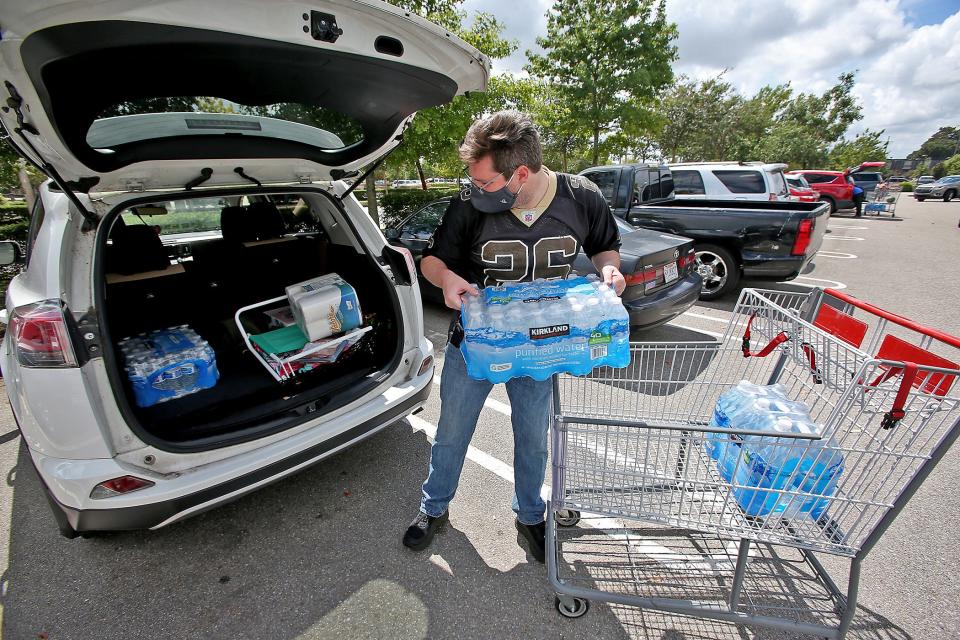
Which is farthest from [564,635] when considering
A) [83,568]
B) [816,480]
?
[83,568]

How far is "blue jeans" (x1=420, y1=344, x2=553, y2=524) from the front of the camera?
1843 mm

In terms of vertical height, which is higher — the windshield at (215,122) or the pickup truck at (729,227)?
the windshield at (215,122)

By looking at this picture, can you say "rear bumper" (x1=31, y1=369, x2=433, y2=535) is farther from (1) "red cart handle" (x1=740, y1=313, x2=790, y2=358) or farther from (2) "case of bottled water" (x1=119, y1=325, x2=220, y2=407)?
(1) "red cart handle" (x1=740, y1=313, x2=790, y2=358)

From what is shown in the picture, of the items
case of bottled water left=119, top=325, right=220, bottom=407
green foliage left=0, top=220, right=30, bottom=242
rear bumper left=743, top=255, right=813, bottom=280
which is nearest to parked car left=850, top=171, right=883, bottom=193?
rear bumper left=743, top=255, right=813, bottom=280

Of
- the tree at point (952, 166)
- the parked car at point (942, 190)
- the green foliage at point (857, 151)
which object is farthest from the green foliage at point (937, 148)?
the parked car at point (942, 190)

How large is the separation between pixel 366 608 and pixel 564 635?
2.80 feet

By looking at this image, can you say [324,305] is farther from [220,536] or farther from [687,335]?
[687,335]

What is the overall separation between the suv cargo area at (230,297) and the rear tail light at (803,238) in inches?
204

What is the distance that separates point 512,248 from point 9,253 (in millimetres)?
3277

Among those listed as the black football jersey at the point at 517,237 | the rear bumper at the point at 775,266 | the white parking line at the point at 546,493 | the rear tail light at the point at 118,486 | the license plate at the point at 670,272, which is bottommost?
the white parking line at the point at 546,493

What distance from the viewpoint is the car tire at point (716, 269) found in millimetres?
5758

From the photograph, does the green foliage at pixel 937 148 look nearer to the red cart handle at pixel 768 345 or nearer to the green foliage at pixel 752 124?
the green foliage at pixel 752 124

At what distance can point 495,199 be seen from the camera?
1.61 meters

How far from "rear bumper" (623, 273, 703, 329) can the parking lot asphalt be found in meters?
1.91
